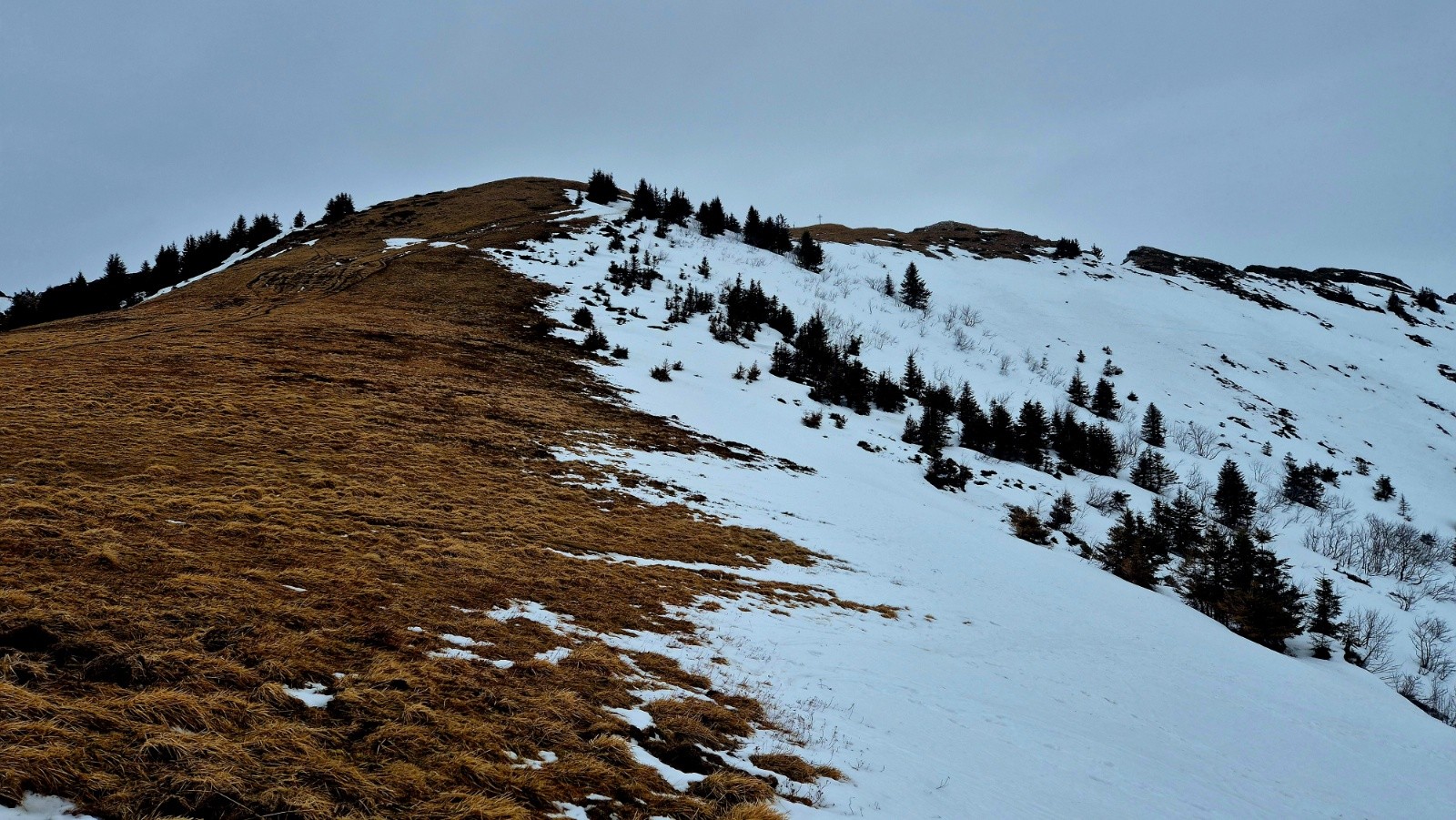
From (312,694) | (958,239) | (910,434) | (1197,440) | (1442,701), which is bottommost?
(1442,701)

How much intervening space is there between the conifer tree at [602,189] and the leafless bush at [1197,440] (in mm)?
51603

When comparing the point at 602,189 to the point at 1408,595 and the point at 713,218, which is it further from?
the point at 1408,595

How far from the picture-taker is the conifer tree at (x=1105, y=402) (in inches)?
1446

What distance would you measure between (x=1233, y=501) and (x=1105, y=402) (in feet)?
34.3

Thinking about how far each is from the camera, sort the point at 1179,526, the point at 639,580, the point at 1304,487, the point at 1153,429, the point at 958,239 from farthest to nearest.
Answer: the point at 958,239
the point at 1153,429
the point at 1304,487
the point at 1179,526
the point at 639,580

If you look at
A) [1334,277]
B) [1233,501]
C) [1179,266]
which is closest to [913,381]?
[1233,501]

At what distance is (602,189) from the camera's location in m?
57.1

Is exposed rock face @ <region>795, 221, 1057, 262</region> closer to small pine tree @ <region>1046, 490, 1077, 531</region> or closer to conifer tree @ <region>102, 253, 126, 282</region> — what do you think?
small pine tree @ <region>1046, 490, 1077, 531</region>

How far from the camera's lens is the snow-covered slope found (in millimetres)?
6332

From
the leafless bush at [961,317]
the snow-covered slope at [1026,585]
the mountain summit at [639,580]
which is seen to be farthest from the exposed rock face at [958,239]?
the mountain summit at [639,580]

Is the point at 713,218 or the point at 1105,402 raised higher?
the point at 713,218

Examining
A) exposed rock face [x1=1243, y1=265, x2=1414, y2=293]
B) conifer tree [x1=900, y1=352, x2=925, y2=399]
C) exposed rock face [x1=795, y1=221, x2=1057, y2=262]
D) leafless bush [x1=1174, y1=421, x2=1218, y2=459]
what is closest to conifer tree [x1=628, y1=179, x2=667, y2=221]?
exposed rock face [x1=795, y1=221, x2=1057, y2=262]

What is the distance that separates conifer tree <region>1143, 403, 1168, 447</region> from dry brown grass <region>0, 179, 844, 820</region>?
32.8 m

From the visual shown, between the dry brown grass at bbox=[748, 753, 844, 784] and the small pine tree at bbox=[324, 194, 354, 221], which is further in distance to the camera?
the small pine tree at bbox=[324, 194, 354, 221]
